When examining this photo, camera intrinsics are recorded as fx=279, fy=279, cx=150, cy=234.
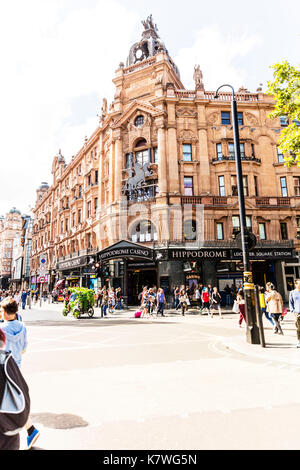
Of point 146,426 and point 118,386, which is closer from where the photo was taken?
point 146,426

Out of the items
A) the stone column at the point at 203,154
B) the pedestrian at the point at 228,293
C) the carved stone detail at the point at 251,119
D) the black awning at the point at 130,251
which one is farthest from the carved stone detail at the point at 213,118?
the pedestrian at the point at 228,293

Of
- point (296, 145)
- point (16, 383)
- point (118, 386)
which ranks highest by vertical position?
point (296, 145)

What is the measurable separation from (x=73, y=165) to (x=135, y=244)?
2190 centimetres

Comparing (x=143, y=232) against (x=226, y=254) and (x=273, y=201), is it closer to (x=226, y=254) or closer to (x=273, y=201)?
(x=226, y=254)

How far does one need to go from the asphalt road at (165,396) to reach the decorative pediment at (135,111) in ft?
76.9

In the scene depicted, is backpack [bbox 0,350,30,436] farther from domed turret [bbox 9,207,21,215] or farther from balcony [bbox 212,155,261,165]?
domed turret [bbox 9,207,21,215]

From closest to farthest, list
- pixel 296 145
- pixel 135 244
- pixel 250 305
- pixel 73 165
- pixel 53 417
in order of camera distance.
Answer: pixel 53 417
pixel 250 305
pixel 296 145
pixel 135 244
pixel 73 165

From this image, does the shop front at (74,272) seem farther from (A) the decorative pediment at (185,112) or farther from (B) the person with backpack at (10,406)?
(B) the person with backpack at (10,406)

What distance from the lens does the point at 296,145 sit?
42.9 feet

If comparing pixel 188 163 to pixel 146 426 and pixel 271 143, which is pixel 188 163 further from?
pixel 146 426

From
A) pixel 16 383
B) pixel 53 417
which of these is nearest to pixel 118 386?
pixel 53 417

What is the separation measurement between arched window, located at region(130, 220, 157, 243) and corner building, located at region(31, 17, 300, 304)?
0.10 m

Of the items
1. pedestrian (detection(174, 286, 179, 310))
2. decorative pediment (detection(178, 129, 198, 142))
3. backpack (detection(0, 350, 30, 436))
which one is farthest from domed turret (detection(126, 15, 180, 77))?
backpack (detection(0, 350, 30, 436))

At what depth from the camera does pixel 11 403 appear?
239 centimetres
